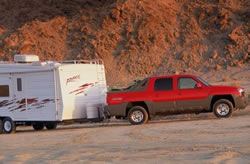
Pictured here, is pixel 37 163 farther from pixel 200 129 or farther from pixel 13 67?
pixel 13 67

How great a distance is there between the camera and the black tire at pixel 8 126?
20.3 m

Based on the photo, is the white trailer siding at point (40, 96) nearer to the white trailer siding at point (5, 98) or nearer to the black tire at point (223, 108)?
Answer: the white trailer siding at point (5, 98)

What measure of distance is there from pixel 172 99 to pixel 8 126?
244 inches

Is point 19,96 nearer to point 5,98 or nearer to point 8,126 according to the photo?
point 5,98

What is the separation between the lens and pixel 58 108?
62.6 feet

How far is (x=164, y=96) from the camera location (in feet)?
62.3

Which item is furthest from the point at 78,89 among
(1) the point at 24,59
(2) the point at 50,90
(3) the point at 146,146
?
(3) the point at 146,146

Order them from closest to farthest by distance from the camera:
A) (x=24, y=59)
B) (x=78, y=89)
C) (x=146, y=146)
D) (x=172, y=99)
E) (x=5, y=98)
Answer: (x=146, y=146)
(x=172, y=99)
(x=78, y=89)
(x=5, y=98)
(x=24, y=59)

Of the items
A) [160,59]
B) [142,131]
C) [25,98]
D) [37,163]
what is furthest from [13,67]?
[160,59]

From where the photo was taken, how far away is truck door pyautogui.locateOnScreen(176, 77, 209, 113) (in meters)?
18.8

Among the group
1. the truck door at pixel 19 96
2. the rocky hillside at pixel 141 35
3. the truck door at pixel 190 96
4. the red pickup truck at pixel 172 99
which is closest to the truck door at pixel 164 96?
the red pickup truck at pixel 172 99

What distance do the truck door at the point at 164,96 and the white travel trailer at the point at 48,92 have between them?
2.08 m

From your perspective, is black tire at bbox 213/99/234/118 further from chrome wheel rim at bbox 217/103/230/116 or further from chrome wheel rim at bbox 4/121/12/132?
chrome wheel rim at bbox 4/121/12/132

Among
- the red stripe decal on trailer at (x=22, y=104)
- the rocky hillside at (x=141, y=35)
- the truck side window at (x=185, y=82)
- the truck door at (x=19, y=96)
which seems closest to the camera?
the truck side window at (x=185, y=82)
